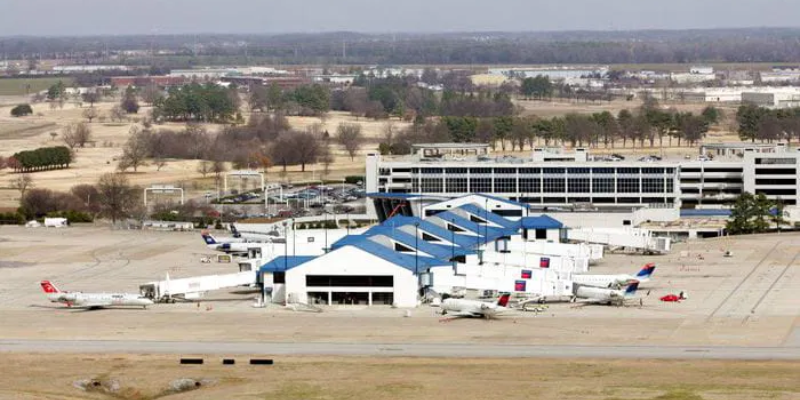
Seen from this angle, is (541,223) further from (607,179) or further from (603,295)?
(603,295)

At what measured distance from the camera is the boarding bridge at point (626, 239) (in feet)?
377

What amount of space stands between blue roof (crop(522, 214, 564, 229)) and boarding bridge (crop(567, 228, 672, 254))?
1490mm

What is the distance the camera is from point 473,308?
82.9m

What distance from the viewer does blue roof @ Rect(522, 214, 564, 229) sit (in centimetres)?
11581

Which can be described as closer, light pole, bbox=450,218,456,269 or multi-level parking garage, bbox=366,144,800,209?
light pole, bbox=450,218,456,269

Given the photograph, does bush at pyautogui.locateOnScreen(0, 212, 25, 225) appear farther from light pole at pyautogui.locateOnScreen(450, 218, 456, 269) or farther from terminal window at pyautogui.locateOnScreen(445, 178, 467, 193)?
light pole at pyautogui.locateOnScreen(450, 218, 456, 269)

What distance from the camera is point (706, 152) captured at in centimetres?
14862

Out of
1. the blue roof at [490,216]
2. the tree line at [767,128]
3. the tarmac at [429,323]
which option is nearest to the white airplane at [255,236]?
the tarmac at [429,323]

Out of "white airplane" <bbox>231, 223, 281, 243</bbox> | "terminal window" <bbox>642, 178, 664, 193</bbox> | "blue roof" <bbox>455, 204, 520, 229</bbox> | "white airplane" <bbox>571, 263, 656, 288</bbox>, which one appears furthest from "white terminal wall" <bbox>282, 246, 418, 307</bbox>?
"terminal window" <bbox>642, 178, 664, 193</bbox>

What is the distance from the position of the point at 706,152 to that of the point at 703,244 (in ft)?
98.4

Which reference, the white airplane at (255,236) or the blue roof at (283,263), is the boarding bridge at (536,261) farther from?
the white airplane at (255,236)

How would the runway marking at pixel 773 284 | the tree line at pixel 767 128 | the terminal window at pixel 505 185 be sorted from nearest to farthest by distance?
the runway marking at pixel 773 284 → the terminal window at pixel 505 185 → the tree line at pixel 767 128

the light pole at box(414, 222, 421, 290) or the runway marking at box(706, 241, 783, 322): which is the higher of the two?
the light pole at box(414, 222, 421, 290)

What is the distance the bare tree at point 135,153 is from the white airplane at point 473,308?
94812 mm
